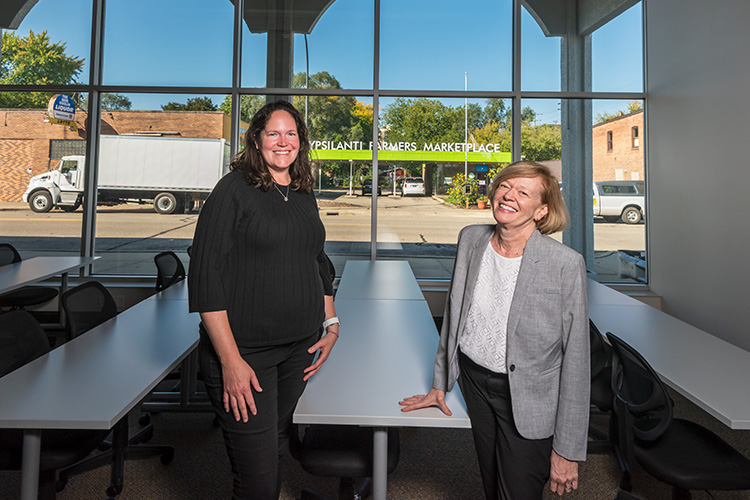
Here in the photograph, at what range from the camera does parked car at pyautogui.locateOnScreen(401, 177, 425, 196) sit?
5.70 m

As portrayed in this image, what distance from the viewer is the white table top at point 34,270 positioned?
13.0 feet

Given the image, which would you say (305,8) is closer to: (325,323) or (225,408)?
(325,323)

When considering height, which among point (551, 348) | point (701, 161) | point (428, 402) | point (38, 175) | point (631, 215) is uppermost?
point (701, 161)

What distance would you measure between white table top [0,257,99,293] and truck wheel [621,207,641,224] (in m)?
6.14

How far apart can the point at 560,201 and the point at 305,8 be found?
17.3 feet

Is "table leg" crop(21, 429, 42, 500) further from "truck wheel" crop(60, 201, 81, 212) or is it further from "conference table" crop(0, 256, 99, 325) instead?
"truck wheel" crop(60, 201, 81, 212)

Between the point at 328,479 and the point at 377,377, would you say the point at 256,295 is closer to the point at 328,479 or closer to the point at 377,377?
the point at 377,377

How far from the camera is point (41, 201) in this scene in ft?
18.5

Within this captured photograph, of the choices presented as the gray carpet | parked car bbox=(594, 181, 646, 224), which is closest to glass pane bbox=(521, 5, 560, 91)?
parked car bbox=(594, 181, 646, 224)

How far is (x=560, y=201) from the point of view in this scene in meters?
1.48

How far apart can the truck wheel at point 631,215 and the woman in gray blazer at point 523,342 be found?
4.69 metres

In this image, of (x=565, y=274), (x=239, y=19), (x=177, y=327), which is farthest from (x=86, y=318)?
(x=239, y=19)

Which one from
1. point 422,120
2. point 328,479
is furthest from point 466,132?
point 328,479

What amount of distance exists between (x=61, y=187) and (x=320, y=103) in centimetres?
329
